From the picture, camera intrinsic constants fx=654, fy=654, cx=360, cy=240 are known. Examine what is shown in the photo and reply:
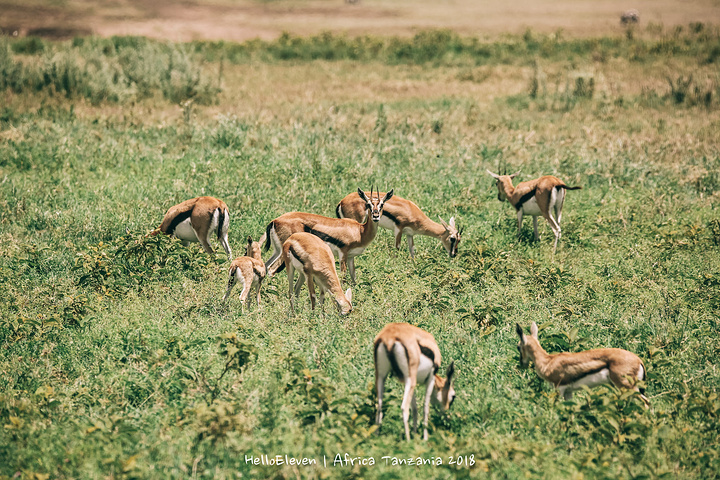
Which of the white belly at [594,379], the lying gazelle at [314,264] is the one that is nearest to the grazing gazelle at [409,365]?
the white belly at [594,379]

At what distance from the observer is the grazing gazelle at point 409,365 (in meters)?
4.74

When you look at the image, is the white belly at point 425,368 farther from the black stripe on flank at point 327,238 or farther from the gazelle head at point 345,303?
the black stripe on flank at point 327,238

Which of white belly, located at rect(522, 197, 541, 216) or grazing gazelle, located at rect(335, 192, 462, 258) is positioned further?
white belly, located at rect(522, 197, 541, 216)

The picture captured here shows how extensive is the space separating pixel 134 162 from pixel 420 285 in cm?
679

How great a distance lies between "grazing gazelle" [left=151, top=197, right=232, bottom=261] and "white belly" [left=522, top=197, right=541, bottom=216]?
14.9 feet

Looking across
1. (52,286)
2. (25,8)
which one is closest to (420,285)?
(52,286)

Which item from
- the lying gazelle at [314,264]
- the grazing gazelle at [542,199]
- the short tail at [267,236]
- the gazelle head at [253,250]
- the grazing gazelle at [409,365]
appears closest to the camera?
the grazing gazelle at [409,365]

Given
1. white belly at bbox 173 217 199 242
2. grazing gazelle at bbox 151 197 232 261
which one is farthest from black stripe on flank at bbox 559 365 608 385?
white belly at bbox 173 217 199 242

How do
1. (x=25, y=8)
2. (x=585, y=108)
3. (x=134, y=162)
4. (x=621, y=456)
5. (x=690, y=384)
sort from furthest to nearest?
(x=25, y=8)
(x=585, y=108)
(x=134, y=162)
(x=690, y=384)
(x=621, y=456)

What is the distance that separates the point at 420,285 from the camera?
799 cm

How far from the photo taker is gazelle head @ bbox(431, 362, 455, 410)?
5.02 metres

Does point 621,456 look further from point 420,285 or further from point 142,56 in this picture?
point 142,56

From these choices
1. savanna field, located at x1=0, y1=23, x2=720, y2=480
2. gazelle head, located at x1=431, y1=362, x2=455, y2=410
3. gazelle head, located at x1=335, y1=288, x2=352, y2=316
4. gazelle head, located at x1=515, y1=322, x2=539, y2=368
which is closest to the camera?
savanna field, located at x1=0, y1=23, x2=720, y2=480

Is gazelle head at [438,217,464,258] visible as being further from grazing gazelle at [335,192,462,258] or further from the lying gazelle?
the lying gazelle
